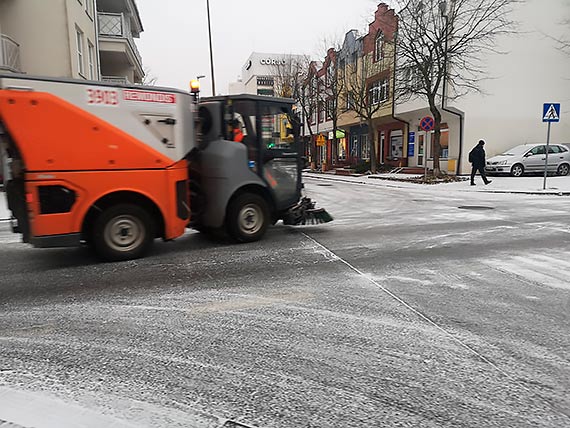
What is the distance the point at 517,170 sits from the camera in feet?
69.4

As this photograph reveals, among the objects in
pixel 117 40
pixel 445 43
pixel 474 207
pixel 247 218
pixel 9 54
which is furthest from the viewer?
pixel 117 40

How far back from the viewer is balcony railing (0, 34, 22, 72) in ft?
48.4

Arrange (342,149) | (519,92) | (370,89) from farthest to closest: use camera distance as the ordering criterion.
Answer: (342,149) < (370,89) < (519,92)

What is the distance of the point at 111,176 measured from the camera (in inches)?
231

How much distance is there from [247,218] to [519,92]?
880 inches

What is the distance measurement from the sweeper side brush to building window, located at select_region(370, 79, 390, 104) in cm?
2328

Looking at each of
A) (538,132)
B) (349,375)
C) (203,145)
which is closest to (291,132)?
(203,145)

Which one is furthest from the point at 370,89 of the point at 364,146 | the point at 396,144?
the point at 364,146

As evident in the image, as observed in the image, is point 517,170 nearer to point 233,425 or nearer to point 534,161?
point 534,161

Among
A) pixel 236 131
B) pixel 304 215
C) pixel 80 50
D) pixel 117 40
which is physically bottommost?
pixel 304 215

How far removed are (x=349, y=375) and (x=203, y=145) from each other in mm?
5016

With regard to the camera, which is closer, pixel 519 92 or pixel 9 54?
pixel 9 54

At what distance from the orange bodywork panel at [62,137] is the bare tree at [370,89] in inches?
951

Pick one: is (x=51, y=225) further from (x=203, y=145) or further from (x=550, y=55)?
(x=550, y=55)
